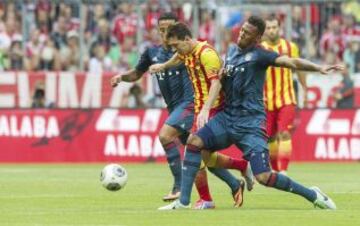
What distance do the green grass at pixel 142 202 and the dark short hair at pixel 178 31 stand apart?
1.97 m

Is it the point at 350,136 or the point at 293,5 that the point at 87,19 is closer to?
the point at 293,5

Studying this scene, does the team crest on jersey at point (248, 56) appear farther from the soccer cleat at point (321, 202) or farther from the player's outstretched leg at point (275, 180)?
the soccer cleat at point (321, 202)

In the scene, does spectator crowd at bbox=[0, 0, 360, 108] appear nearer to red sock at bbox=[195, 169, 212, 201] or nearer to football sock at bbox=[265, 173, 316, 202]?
red sock at bbox=[195, 169, 212, 201]

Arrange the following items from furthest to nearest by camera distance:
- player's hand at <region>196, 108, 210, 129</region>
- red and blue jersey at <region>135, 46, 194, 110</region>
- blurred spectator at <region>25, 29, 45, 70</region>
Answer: blurred spectator at <region>25, 29, 45, 70</region> < red and blue jersey at <region>135, 46, 194, 110</region> < player's hand at <region>196, 108, 210, 129</region>

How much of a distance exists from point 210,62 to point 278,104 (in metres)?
5.38

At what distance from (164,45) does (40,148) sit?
32.9ft

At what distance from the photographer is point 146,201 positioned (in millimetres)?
15812

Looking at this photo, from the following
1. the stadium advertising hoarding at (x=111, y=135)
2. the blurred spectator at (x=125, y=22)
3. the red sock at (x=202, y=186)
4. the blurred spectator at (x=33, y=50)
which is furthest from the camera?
the blurred spectator at (x=125, y=22)

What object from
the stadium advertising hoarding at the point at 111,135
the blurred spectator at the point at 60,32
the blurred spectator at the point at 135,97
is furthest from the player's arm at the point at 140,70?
the blurred spectator at the point at 60,32

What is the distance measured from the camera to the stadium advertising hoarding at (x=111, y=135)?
1021 inches

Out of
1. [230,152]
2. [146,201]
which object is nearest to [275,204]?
[146,201]

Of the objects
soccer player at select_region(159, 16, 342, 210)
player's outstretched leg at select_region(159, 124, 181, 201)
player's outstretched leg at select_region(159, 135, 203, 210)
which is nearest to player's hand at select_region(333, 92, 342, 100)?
player's outstretched leg at select_region(159, 124, 181, 201)

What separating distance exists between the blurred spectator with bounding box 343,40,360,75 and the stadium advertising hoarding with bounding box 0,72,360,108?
1106 millimetres

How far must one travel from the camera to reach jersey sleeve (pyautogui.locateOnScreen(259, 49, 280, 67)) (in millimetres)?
13984
